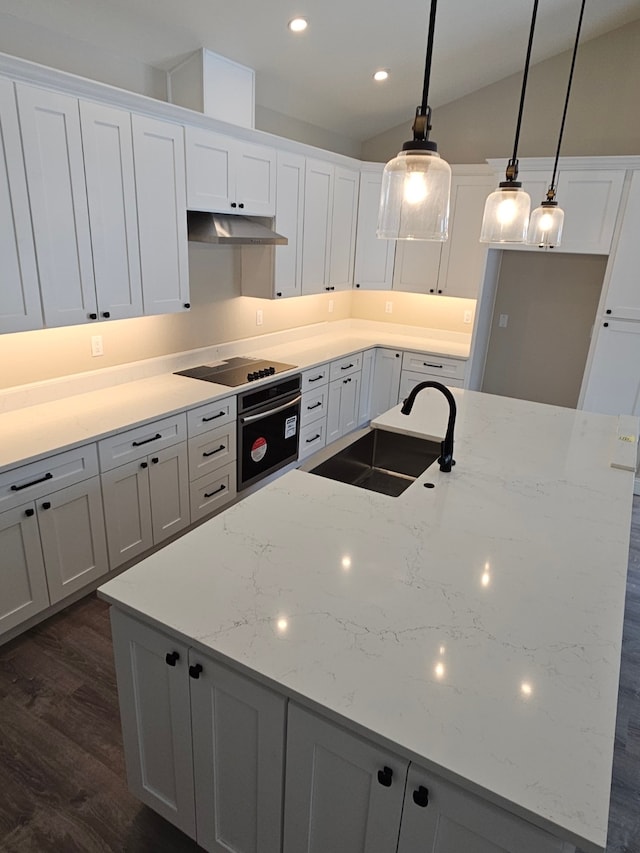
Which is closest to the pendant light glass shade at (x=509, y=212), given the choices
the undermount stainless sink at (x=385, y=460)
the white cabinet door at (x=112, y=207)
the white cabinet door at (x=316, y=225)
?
the undermount stainless sink at (x=385, y=460)

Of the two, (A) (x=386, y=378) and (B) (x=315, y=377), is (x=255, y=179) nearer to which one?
(B) (x=315, y=377)

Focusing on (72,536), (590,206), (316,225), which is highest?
(590,206)

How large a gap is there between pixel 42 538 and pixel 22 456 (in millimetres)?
417

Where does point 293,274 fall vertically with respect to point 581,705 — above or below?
above

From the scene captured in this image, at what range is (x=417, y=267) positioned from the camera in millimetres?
5035

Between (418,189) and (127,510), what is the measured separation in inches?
87.0

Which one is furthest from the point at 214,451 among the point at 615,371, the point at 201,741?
the point at 615,371

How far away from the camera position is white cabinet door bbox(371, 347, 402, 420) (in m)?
5.05

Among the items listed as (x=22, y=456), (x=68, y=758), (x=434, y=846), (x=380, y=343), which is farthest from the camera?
(x=380, y=343)

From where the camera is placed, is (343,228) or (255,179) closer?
(255,179)

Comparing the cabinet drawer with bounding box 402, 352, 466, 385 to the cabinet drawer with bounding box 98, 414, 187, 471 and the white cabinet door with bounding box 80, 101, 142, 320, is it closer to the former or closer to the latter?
the cabinet drawer with bounding box 98, 414, 187, 471

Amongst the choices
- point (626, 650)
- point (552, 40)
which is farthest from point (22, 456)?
point (552, 40)

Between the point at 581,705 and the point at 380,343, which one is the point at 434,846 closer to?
the point at 581,705

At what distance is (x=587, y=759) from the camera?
3.37 ft
